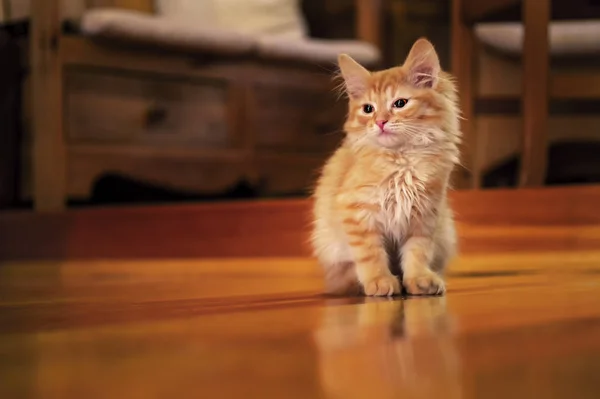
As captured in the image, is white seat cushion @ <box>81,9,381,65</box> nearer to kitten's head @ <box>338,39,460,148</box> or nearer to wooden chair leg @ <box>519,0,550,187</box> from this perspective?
wooden chair leg @ <box>519,0,550,187</box>

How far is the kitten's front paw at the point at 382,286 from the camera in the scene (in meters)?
0.84

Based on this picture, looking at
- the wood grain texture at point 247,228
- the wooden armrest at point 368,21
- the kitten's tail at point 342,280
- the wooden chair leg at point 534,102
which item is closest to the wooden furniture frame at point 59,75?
the wood grain texture at point 247,228

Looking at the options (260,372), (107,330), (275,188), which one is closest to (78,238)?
(275,188)

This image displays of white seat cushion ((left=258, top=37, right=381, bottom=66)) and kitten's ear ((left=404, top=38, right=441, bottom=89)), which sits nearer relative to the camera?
kitten's ear ((left=404, top=38, right=441, bottom=89))

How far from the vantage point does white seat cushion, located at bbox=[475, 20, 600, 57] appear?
6.66ft

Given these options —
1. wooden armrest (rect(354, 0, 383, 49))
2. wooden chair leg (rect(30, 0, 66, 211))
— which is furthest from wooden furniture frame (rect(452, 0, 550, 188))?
wooden chair leg (rect(30, 0, 66, 211))

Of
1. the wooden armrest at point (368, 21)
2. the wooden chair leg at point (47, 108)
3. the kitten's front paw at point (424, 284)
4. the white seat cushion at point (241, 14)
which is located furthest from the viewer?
the wooden armrest at point (368, 21)

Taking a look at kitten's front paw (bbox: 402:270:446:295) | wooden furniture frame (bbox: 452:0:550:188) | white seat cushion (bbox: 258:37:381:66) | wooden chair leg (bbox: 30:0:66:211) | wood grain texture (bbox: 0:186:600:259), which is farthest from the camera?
white seat cushion (bbox: 258:37:381:66)

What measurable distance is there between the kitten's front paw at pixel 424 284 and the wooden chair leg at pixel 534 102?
103cm

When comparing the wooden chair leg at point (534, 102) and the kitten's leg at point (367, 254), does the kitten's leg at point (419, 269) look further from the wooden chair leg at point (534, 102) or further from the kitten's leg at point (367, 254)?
the wooden chair leg at point (534, 102)

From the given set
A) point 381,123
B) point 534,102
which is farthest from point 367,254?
point 534,102

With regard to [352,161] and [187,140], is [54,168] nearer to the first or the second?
[187,140]

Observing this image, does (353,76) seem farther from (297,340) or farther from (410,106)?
(297,340)

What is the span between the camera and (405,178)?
858mm
